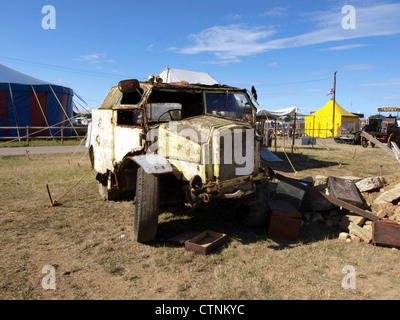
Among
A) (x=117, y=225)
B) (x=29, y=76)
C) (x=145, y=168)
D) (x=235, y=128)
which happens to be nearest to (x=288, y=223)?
(x=235, y=128)

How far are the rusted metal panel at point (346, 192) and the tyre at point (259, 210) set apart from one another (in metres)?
1.43

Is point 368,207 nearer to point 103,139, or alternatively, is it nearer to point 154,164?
point 154,164

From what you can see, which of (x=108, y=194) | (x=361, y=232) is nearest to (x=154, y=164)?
(x=108, y=194)

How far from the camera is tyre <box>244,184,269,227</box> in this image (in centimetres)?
496

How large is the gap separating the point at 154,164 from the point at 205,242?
132 centimetres

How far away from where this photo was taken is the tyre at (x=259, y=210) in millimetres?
4957

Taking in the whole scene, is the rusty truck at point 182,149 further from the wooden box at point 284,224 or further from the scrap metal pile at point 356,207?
the scrap metal pile at point 356,207

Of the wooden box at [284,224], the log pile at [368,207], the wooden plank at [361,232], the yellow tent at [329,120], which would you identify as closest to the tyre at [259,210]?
the wooden box at [284,224]

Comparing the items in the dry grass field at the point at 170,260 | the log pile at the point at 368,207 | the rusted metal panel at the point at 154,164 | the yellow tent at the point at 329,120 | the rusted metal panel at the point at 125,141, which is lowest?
the dry grass field at the point at 170,260

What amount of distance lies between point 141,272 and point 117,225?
68.0 inches

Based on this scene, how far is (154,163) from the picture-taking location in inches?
172

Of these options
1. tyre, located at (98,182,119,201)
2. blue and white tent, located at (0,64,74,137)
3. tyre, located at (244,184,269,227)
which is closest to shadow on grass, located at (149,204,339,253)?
tyre, located at (244,184,269,227)

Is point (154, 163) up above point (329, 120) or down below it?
below
